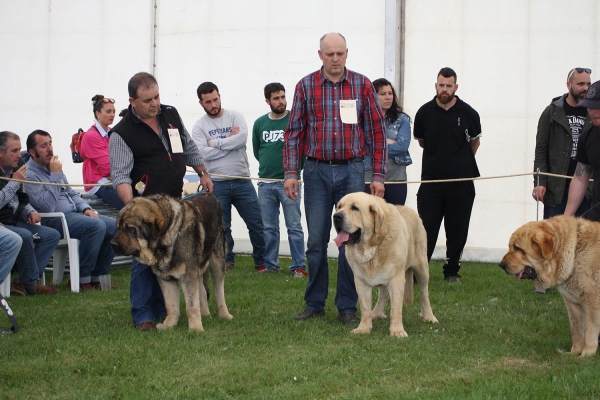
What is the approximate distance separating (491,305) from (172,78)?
6098mm

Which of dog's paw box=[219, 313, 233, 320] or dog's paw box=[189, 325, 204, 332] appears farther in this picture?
dog's paw box=[219, 313, 233, 320]

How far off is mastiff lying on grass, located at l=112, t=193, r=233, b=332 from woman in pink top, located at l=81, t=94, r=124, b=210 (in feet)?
11.4

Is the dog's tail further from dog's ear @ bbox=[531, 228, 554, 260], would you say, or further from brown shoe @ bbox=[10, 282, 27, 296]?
brown shoe @ bbox=[10, 282, 27, 296]

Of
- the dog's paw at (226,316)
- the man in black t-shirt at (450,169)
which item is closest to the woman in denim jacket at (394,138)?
the man in black t-shirt at (450,169)

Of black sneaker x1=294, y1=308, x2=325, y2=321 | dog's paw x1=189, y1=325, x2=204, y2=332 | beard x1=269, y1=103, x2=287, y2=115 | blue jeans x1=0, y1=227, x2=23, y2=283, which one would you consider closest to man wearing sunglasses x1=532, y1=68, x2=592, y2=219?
black sneaker x1=294, y1=308, x2=325, y2=321

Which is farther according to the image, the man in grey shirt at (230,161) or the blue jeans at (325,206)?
the man in grey shirt at (230,161)

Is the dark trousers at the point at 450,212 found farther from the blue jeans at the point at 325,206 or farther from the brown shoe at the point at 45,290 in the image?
the brown shoe at the point at 45,290

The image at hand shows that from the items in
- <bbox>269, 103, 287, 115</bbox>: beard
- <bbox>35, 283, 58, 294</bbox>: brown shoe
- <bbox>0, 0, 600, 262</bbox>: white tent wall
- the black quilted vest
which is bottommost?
<bbox>35, 283, 58, 294</bbox>: brown shoe

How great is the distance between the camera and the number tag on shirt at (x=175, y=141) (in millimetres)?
6156

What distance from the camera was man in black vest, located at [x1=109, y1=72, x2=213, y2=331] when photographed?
5906 mm

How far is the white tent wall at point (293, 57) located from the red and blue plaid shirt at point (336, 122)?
4.16 m

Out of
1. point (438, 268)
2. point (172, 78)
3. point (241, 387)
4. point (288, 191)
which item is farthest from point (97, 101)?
point (241, 387)

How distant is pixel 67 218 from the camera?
28.4 feet

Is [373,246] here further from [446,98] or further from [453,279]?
[446,98]
